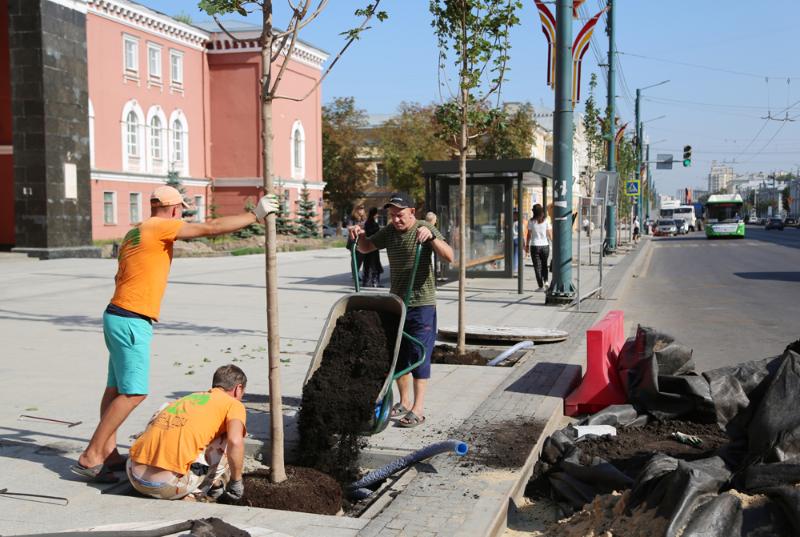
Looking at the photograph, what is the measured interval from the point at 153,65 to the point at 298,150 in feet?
39.8

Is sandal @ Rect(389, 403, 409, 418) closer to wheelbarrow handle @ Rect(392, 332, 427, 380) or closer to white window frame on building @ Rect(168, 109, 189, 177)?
wheelbarrow handle @ Rect(392, 332, 427, 380)

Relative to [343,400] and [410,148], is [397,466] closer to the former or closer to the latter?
[343,400]

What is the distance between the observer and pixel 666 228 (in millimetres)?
76062

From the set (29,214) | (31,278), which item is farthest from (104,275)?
(29,214)

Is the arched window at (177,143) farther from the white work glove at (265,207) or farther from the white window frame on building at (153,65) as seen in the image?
the white work glove at (265,207)

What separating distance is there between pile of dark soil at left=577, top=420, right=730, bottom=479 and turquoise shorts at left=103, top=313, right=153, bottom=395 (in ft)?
9.23

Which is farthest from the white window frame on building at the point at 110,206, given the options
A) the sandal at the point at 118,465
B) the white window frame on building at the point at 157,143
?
the sandal at the point at 118,465

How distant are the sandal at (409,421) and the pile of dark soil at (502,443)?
0.44 metres

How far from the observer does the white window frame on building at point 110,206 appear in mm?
40312

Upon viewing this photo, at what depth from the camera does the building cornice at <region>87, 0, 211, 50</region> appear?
39.8m

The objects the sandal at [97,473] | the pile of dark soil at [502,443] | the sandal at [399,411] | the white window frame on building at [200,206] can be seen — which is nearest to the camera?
the sandal at [97,473]

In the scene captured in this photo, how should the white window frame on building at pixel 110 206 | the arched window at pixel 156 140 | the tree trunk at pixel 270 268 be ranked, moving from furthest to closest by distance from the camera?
the arched window at pixel 156 140
the white window frame on building at pixel 110 206
the tree trunk at pixel 270 268

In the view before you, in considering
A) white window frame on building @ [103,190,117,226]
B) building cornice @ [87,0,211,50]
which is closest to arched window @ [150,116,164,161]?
white window frame on building @ [103,190,117,226]

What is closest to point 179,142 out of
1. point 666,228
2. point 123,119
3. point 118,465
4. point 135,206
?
point 123,119
